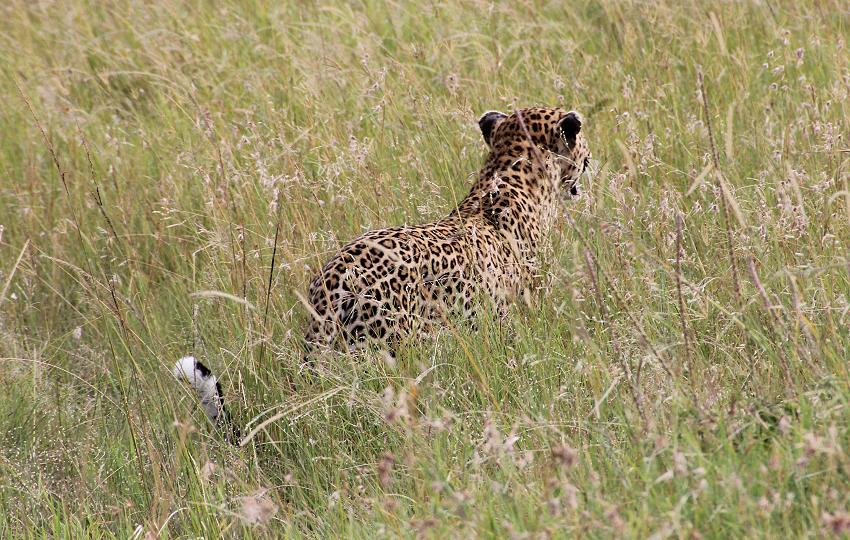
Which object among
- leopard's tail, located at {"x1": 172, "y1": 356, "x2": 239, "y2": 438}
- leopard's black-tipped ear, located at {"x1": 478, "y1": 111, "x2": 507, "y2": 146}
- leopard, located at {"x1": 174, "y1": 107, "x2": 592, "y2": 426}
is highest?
leopard's black-tipped ear, located at {"x1": 478, "y1": 111, "x2": 507, "y2": 146}

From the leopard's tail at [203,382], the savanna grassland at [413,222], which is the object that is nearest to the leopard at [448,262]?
the leopard's tail at [203,382]

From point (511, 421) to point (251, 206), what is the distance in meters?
2.13

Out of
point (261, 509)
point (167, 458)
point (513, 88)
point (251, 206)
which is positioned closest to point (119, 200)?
point (251, 206)

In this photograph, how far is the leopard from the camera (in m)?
4.34

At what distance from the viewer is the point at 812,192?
466 cm

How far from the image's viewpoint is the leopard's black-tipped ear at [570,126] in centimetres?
512

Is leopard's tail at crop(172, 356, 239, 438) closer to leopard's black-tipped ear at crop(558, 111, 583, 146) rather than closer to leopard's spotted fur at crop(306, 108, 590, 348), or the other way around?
leopard's spotted fur at crop(306, 108, 590, 348)

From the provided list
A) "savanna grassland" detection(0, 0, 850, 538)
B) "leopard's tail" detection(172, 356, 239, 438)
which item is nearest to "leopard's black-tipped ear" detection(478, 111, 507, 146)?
"savanna grassland" detection(0, 0, 850, 538)

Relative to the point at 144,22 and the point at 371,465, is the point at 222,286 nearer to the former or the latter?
the point at 371,465

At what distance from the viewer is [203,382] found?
13.6 feet

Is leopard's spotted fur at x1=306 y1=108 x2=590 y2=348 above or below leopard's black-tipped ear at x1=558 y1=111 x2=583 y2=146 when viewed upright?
below

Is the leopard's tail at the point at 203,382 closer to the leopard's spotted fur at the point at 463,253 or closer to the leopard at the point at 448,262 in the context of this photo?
the leopard at the point at 448,262

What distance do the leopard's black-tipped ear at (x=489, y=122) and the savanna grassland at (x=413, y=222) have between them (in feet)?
0.86

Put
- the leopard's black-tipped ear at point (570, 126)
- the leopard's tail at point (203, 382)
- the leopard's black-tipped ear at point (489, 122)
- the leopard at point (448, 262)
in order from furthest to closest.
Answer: the leopard's black-tipped ear at point (489, 122) < the leopard's black-tipped ear at point (570, 126) < the leopard at point (448, 262) < the leopard's tail at point (203, 382)
